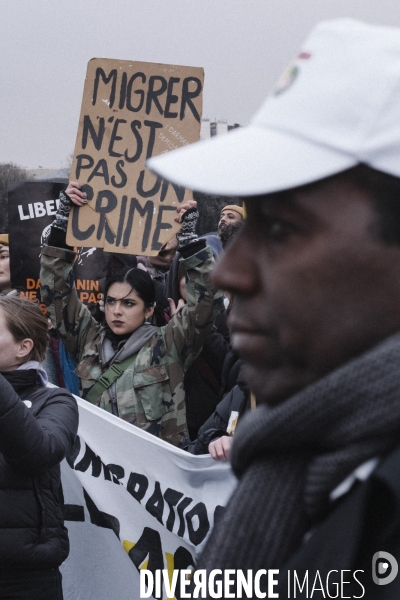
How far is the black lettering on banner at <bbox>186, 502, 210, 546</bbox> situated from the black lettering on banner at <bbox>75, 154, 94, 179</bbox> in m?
2.01

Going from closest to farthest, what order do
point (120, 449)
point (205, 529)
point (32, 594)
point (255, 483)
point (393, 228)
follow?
1. point (393, 228)
2. point (255, 483)
3. point (32, 594)
4. point (205, 529)
5. point (120, 449)

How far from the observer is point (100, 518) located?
3.72 m

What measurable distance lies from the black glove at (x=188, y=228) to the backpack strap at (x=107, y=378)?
71cm

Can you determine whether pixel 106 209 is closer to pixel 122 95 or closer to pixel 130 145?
pixel 130 145

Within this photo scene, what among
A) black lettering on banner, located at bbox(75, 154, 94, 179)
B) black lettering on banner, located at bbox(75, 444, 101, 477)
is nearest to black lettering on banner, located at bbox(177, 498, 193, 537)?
black lettering on banner, located at bbox(75, 444, 101, 477)

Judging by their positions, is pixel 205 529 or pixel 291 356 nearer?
pixel 291 356

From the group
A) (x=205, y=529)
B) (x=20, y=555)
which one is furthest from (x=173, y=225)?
(x=20, y=555)

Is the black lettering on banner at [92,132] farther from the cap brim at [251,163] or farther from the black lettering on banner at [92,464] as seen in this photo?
the cap brim at [251,163]

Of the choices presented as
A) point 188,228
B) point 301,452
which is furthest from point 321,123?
point 188,228

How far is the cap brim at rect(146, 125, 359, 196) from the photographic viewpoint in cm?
91

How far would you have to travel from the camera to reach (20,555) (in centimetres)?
282

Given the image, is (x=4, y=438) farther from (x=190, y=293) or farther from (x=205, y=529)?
(x=190, y=293)

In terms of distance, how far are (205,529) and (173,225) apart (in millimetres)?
1664

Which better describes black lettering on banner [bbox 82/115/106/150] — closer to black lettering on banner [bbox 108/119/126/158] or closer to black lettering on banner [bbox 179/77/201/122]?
black lettering on banner [bbox 108/119/126/158]
